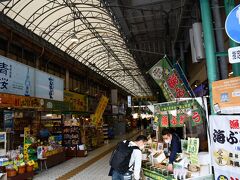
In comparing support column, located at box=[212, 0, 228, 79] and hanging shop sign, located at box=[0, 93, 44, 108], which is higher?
support column, located at box=[212, 0, 228, 79]

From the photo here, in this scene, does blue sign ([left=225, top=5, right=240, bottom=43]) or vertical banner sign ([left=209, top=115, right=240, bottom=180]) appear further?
vertical banner sign ([left=209, top=115, right=240, bottom=180])

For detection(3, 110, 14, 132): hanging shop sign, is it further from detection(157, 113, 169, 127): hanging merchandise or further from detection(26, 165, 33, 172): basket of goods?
detection(157, 113, 169, 127): hanging merchandise

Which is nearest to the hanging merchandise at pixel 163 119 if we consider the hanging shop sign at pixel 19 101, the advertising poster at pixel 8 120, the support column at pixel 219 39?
the support column at pixel 219 39

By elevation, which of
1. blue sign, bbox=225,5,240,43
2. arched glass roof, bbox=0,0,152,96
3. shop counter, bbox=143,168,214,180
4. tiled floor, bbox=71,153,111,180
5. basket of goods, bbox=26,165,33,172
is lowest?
tiled floor, bbox=71,153,111,180

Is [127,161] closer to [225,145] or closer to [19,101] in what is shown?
[225,145]

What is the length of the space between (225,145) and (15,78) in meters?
7.85

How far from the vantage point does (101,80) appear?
92.4ft

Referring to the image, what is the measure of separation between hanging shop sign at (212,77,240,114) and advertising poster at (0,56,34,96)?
281 inches

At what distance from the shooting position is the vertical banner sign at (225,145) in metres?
4.18

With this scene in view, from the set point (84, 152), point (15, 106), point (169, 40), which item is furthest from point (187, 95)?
point (84, 152)

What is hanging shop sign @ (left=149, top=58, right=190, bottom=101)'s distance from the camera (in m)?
7.48

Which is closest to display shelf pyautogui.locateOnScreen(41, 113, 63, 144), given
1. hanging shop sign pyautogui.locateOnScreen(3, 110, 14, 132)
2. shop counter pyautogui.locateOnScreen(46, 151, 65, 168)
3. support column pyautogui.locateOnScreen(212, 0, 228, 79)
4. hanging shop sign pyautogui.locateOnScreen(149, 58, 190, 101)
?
shop counter pyautogui.locateOnScreen(46, 151, 65, 168)

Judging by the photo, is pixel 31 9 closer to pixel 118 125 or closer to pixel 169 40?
pixel 169 40

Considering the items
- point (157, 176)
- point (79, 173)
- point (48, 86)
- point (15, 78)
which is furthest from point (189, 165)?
point (48, 86)
